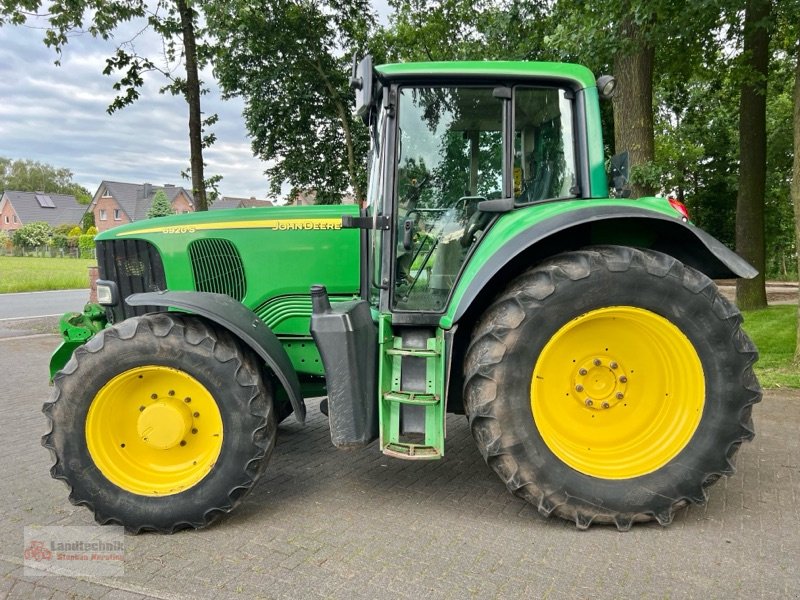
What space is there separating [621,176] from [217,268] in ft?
8.29

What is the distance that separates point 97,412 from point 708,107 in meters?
17.1

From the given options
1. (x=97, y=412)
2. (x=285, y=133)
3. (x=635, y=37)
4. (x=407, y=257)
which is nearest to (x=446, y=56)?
(x=285, y=133)

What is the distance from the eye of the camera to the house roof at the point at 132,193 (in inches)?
2357

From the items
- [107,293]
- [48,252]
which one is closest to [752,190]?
[107,293]

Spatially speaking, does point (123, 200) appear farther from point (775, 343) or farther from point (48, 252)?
point (775, 343)

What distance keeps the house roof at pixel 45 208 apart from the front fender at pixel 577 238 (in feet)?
239

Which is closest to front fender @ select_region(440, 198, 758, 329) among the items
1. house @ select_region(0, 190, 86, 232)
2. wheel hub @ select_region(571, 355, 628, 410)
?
wheel hub @ select_region(571, 355, 628, 410)

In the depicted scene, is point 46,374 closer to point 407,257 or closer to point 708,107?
point 407,257

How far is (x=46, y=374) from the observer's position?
680 centimetres

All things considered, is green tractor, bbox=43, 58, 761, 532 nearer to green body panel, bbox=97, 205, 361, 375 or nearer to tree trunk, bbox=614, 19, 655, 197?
green body panel, bbox=97, 205, 361, 375

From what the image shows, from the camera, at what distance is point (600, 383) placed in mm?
2990

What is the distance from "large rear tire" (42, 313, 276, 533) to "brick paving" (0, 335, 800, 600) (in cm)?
19

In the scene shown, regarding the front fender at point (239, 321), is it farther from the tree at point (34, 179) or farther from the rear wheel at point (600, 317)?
the tree at point (34, 179)

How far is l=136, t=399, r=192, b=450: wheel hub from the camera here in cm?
287
